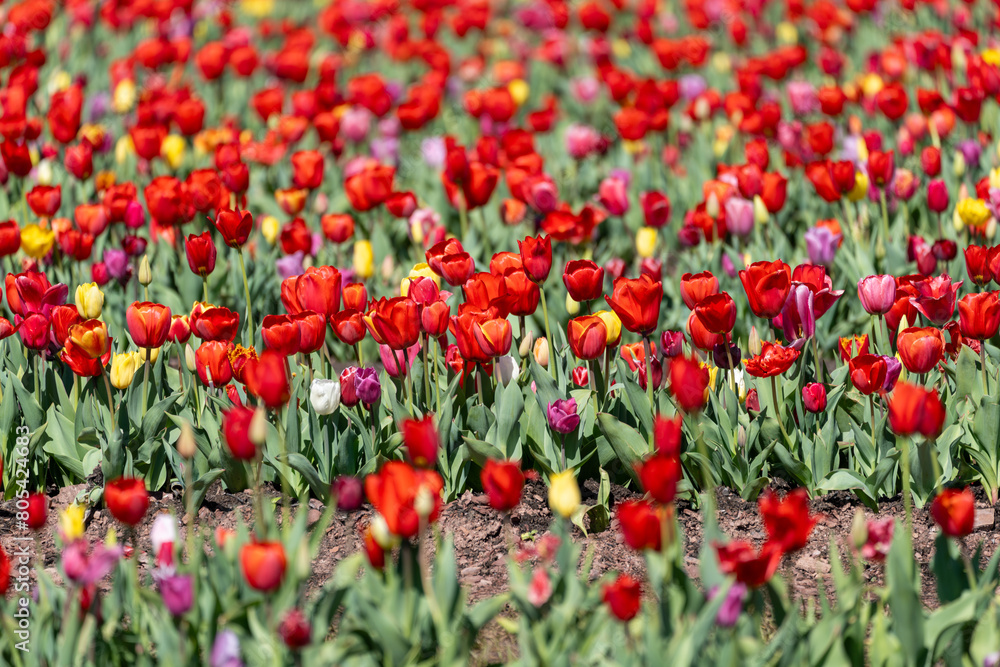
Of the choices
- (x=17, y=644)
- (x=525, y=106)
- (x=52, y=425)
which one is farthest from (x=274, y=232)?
(x=525, y=106)

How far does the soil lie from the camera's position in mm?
2805

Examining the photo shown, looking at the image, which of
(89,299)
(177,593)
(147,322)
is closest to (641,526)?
(177,593)

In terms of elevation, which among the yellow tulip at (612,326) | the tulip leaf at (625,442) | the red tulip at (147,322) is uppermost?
the red tulip at (147,322)

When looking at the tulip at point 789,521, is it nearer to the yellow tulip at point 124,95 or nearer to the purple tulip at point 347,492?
the purple tulip at point 347,492

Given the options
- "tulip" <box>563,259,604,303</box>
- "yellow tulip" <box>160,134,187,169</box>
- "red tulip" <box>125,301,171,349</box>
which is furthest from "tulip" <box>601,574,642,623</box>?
"yellow tulip" <box>160,134,187,169</box>

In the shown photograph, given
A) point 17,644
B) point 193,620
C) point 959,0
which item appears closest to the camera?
point 193,620

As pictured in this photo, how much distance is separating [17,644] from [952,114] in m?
4.61

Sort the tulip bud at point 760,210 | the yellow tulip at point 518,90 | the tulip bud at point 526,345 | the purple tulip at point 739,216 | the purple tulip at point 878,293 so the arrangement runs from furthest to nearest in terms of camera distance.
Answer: the yellow tulip at point 518,90 → the tulip bud at point 760,210 → the purple tulip at point 739,216 → the tulip bud at point 526,345 → the purple tulip at point 878,293

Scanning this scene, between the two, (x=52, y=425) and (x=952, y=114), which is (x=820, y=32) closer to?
(x=952, y=114)

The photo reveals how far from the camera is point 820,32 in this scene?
25.3ft

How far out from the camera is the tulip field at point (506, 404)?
2.00 meters

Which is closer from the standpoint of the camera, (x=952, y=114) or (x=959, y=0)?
(x=952, y=114)

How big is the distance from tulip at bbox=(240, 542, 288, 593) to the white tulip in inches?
40.0

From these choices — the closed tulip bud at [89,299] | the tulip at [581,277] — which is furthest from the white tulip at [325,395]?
the closed tulip bud at [89,299]
